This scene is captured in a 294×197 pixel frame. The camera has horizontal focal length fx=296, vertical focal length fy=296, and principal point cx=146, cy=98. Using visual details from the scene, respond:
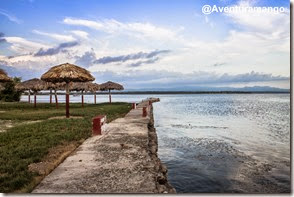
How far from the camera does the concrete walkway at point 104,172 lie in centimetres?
509

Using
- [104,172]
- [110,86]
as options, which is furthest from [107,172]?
[110,86]

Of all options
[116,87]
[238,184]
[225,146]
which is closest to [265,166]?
[238,184]

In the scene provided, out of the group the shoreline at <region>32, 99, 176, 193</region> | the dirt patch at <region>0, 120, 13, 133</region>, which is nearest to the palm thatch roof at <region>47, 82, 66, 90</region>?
the dirt patch at <region>0, 120, 13, 133</region>

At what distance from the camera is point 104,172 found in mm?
6023

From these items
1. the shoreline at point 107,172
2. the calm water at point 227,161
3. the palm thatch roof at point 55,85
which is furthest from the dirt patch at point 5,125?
the palm thatch roof at point 55,85

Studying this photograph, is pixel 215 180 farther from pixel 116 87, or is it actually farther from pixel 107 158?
pixel 116 87

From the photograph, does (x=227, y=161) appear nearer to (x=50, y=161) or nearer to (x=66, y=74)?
(x=50, y=161)

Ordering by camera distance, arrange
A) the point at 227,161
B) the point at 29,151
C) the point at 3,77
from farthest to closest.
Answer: the point at 3,77 < the point at 227,161 < the point at 29,151

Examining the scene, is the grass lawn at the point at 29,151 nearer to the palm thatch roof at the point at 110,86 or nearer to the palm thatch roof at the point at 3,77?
the palm thatch roof at the point at 3,77

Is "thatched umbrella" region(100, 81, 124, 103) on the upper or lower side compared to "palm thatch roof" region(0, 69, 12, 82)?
lower

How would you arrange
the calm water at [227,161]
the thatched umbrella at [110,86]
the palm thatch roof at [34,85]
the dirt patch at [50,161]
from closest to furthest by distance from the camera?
the dirt patch at [50,161] < the calm water at [227,161] < the palm thatch roof at [34,85] < the thatched umbrella at [110,86]

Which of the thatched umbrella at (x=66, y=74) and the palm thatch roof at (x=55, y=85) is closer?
the thatched umbrella at (x=66, y=74)

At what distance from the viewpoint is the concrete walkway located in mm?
5094

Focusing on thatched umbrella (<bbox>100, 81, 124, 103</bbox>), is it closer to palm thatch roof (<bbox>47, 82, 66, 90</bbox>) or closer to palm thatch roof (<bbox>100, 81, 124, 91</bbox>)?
palm thatch roof (<bbox>100, 81, 124, 91</bbox>)
